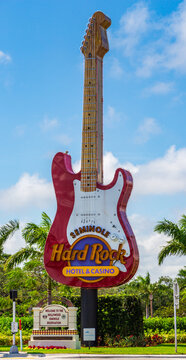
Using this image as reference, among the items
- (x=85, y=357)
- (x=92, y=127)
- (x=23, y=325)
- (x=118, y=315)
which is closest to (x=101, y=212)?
(x=92, y=127)

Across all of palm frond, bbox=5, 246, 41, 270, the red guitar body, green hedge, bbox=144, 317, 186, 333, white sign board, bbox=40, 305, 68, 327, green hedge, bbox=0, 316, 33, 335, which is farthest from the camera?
green hedge, bbox=144, 317, 186, 333

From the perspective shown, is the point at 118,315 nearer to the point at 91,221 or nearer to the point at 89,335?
the point at 89,335

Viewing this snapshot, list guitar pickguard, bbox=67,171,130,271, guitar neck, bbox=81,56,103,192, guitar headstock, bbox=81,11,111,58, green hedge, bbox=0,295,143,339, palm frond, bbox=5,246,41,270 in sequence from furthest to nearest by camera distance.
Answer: palm frond, bbox=5,246,41,270 < guitar headstock, bbox=81,11,111,58 < green hedge, bbox=0,295,143,339 < guitar neck, bbox=81,56,103,192 < guitar pickguard, bbox=67,171,130,271

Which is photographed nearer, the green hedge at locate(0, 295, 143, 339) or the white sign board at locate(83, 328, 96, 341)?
the white sign board at locate(83, 328, 96, 341)

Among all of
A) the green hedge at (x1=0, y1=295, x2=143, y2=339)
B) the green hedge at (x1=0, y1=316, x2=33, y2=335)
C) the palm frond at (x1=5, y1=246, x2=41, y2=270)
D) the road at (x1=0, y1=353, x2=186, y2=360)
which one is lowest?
the road at (x1=0, y1=353, x2=186, y2=360)

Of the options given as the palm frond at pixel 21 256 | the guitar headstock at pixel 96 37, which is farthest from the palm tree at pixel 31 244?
the guitar headstock at pixel 96 37

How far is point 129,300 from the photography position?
93.7ft

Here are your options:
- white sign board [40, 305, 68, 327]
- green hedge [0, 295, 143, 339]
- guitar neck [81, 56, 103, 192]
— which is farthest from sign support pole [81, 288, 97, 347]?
guitar neck [81, 56, 103, 192]

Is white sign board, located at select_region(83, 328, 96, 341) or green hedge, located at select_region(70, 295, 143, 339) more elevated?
green hedge, located at select_region(70, 295, 143, 339)

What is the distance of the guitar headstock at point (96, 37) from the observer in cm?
2888

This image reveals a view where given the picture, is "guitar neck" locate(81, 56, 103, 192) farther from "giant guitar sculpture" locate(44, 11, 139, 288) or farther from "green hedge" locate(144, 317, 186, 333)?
"green hedge" locate(144, 317, 186, 333)

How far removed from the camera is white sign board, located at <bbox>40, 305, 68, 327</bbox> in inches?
1011

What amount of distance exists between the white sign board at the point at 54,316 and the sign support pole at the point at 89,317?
1.06 metres

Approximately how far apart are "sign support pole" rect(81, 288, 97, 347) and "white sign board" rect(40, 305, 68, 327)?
41.9 inches
